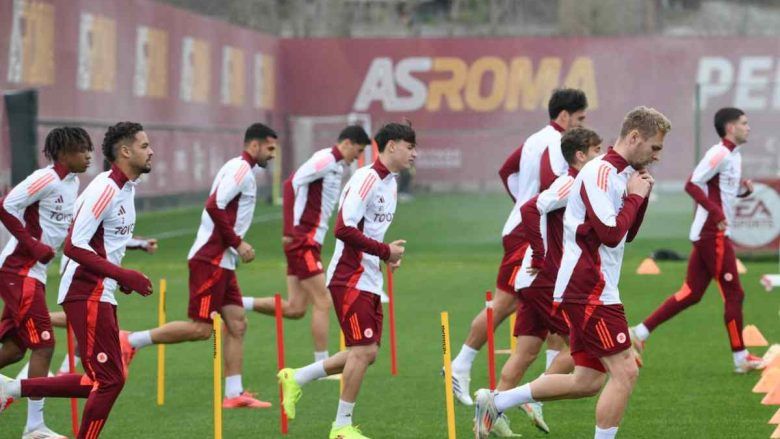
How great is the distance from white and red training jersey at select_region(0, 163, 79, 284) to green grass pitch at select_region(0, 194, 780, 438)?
4.24 feet

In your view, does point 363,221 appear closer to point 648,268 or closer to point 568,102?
point 568,102

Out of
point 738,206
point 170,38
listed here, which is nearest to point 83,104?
point 170,38

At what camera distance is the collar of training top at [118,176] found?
8.15 m

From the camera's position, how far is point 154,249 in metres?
10.2

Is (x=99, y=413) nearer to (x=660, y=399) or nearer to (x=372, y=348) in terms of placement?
(x=372, y=348)

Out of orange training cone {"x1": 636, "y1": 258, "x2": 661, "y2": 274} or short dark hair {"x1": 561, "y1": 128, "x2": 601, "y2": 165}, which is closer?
short dark hair {"x1": 561, "y1": 128, "x2": 601, "y2": 165}

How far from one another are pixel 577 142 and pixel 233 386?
349 centimetres

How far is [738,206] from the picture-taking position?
2122cm

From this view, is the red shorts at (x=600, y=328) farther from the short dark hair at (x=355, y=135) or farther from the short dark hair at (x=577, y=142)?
the short dark hair at (x=355, y=135)

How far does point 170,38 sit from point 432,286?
16.2m

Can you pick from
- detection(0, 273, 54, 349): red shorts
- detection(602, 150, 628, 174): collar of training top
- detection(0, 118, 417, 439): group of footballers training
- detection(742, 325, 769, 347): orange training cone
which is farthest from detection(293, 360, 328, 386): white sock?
detection(742, 325, 769, 347): orange training cone

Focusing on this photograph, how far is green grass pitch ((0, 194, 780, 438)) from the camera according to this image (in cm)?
988

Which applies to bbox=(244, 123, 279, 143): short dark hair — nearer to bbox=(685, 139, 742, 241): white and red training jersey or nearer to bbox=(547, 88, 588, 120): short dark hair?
bbox=(547, 88, 588, 120): short dark hair

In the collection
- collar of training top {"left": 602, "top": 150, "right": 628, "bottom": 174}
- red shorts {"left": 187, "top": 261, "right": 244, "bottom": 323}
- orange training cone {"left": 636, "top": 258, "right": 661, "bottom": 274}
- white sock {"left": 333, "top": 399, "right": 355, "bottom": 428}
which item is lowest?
orange training cone {"left": 636, "top": 258, "right": 661, "bottom": 274}
